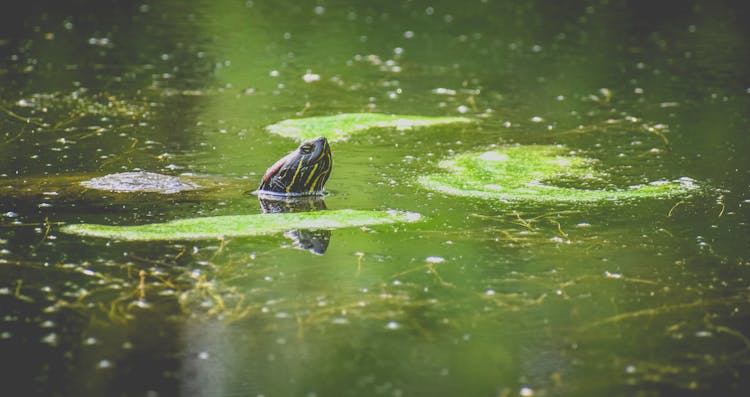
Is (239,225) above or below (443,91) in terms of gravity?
above

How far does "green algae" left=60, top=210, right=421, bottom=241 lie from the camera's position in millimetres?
6910

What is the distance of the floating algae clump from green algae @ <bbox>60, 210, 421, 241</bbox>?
1032 millimetres

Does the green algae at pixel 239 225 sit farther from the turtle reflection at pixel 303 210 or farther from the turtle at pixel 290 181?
the turtle at pixel 290 181

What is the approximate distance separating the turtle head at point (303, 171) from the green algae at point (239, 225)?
27.2 inches

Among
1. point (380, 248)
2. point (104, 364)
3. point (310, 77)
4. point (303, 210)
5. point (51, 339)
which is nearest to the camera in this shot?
point (104, 364)

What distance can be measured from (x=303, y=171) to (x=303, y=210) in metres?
0.49

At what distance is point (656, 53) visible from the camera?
16.1 metres

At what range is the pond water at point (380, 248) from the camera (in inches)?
198

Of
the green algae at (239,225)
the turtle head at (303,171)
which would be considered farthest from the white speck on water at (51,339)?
the turtle head at (303,171)

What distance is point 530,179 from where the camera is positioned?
28.6 feet

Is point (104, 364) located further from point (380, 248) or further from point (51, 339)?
point (380, 248)

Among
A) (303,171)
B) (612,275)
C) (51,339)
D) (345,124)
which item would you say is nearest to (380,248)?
(612,275)

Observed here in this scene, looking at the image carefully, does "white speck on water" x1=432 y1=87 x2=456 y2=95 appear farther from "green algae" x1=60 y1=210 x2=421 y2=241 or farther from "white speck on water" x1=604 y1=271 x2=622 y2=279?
"white speck on water" x1=604 y1=271 x2=622 y2=279

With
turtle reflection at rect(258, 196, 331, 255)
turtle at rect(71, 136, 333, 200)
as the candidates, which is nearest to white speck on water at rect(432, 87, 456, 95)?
turtle at rect(71, 136, 333, 200)
